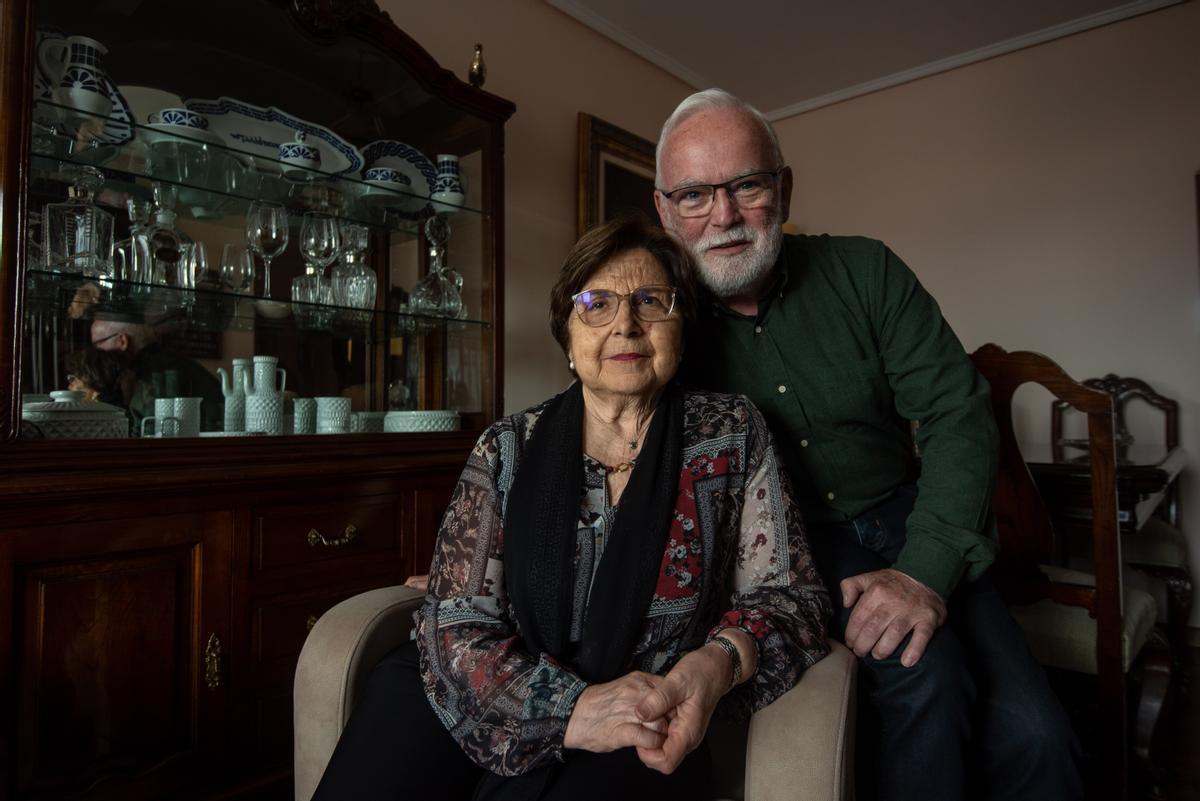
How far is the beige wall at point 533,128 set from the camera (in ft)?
8.99

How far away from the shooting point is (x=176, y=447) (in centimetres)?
144

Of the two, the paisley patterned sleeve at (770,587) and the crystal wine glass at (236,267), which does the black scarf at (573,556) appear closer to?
the paisley patterned sleeve at (770,587)

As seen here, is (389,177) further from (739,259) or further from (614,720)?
(614,720)

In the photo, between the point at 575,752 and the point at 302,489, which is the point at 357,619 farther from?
the point at 302,489

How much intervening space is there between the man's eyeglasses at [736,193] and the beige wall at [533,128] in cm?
155

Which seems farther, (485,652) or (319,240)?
(319,240)

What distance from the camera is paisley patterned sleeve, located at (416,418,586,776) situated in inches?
35.8

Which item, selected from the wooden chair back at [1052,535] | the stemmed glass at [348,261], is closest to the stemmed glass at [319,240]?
the stemmed glass at [348,261]

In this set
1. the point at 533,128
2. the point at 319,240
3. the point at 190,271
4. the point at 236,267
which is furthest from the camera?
the point at 533,128

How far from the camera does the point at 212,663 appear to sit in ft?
4.87

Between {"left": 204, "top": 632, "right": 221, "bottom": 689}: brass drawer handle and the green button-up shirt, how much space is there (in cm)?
118

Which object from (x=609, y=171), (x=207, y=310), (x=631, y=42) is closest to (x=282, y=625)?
(x=207, y=310)

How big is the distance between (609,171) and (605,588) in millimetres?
Result: 2685

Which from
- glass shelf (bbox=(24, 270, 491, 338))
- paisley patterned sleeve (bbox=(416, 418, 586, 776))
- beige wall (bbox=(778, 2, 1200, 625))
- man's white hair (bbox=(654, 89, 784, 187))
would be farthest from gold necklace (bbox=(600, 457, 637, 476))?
beige wall (bbox=(778, 2, 1200, 625))
